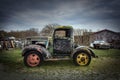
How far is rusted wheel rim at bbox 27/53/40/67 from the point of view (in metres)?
2.56

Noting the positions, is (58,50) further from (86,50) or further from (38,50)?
(86,50)

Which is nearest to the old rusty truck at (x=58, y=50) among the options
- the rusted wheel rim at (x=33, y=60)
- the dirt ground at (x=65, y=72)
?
the rusted wheel rim at (x=33, y=60)

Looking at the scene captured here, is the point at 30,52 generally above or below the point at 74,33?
below

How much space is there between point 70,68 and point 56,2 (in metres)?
1.03

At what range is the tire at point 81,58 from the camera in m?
2.64

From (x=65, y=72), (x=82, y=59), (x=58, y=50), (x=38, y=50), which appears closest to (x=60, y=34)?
(x=58, y=50)

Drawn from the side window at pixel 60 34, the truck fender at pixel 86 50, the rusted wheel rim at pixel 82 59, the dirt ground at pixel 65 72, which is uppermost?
the side window at pixel 60 34

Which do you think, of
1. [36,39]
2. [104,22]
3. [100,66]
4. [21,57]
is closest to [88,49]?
[100,66]

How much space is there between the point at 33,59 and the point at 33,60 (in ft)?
0.05

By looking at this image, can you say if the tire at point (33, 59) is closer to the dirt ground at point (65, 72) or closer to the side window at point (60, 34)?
the dirt ground at point (65, 72)

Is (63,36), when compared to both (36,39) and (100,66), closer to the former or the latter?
(36,39)

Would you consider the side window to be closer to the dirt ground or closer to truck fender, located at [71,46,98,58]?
truck fender, located at [71,46,98,58]

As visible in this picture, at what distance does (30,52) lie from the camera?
2.60 m

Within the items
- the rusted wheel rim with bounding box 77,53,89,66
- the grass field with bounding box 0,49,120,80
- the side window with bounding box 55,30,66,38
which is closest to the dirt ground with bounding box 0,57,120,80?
the grass field with bounding box 0,49,120,80
